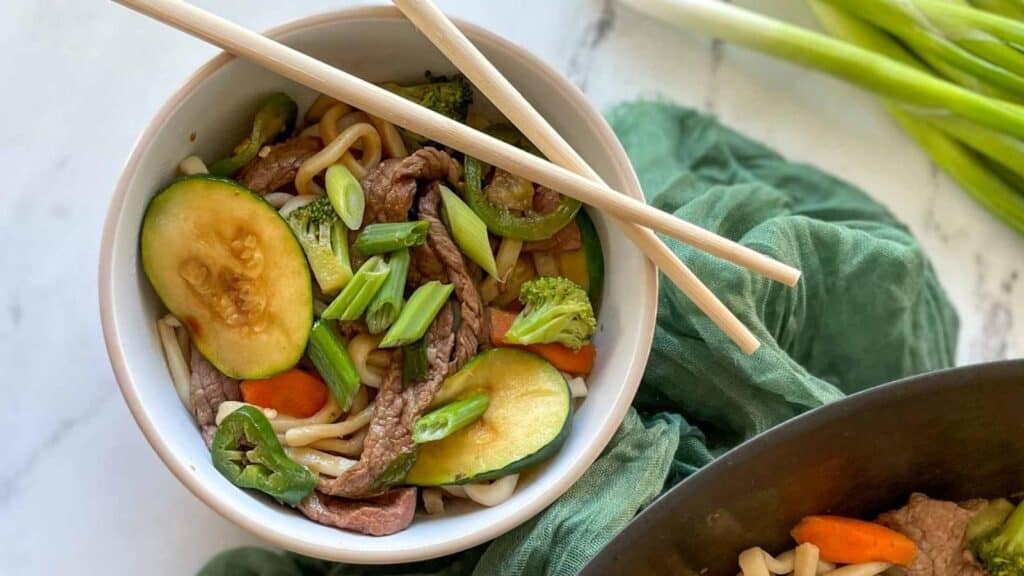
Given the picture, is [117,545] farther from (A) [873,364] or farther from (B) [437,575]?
(A) [873,364]

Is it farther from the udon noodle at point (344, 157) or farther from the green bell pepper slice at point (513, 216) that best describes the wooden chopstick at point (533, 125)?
the udon noodle at point (344, 157)

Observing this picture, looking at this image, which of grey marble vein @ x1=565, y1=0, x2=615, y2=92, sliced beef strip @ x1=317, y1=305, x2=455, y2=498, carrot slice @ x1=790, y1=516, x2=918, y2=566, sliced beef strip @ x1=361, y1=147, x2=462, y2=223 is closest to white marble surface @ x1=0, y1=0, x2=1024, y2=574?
grey marble vein @ x1=565, y1=0, x2=615, y2=92

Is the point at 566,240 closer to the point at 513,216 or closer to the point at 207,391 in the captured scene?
the point at 513,216

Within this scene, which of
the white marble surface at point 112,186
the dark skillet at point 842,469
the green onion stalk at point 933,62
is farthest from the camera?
the green onion stalk at point 933,62

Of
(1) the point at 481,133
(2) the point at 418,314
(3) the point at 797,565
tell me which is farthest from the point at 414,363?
(3) the point at 797,565

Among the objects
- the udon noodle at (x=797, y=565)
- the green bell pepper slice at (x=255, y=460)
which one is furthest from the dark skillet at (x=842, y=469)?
the green bell pepper slice at (x=255, y=460)

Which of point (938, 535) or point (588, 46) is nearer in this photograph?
point (938, 535)
